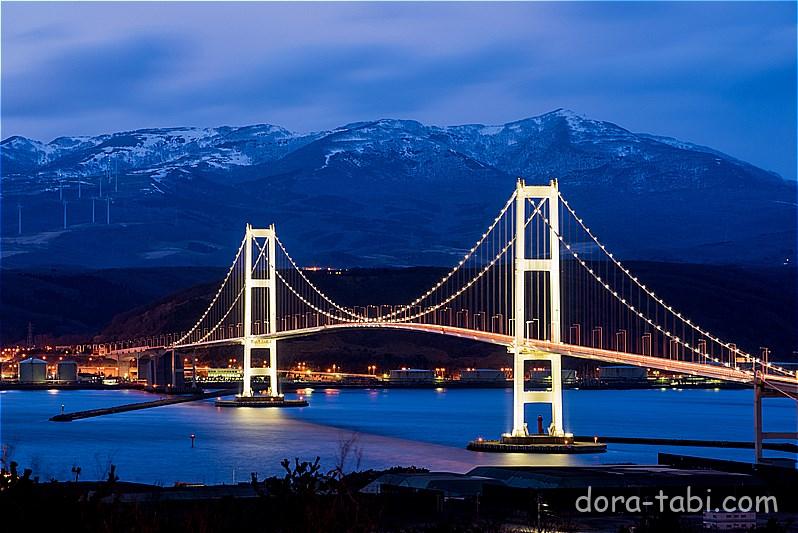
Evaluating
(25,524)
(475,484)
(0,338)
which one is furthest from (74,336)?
(25,524)

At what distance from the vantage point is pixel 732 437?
1870 inches

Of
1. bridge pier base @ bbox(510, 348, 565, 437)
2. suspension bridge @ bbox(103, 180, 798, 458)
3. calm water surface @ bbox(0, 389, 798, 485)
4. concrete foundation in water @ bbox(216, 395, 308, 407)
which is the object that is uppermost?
suspension bridge @ bbox(103, 180, 798, 458)

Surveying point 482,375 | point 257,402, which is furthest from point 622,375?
point 257,402

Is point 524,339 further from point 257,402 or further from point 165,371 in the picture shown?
point 165,371

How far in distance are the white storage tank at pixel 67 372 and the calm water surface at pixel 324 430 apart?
8109 mm

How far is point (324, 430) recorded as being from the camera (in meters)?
49.5

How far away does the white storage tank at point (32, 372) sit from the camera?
9119cm

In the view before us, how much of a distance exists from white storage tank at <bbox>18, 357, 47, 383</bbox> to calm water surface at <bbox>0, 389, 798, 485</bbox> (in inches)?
206

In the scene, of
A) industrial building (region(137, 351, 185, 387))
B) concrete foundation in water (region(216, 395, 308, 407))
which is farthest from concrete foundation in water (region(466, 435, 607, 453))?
industrial building (region(137, 351, 185, 387))

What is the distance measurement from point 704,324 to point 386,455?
75.2 meters

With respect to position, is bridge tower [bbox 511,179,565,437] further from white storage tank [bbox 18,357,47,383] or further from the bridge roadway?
white storage tank [bbox 18,357,47,383]

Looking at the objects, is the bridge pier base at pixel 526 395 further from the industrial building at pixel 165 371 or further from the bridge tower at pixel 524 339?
the industrial building at pixel 165 371

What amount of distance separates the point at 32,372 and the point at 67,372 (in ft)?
10.00

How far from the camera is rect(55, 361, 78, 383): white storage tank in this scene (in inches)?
3707
